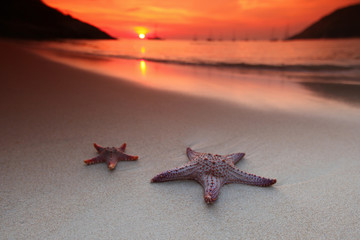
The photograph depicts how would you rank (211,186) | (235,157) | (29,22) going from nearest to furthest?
(211,186), (235,157), (29,22)

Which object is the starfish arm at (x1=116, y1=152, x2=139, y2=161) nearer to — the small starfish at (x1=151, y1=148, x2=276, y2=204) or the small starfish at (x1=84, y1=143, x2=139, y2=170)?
the small starfish at (x1=84, y1=143, x2=139, y2=170)

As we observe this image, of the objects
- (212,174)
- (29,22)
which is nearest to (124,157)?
(212,174)

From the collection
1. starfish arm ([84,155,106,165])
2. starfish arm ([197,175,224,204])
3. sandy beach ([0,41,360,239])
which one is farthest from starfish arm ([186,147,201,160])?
starfish arm ([84,155,106,165])

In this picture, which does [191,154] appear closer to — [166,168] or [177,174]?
[166,168]

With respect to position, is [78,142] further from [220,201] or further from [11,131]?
[220,201]

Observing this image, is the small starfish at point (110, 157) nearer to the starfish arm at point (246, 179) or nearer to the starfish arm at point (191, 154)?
the starfish arm at point (191, 154)

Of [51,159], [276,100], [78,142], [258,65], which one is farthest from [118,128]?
[258,65]

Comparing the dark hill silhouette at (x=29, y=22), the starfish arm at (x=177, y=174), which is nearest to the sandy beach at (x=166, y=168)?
the starfish arm at (x=177, y=174)
